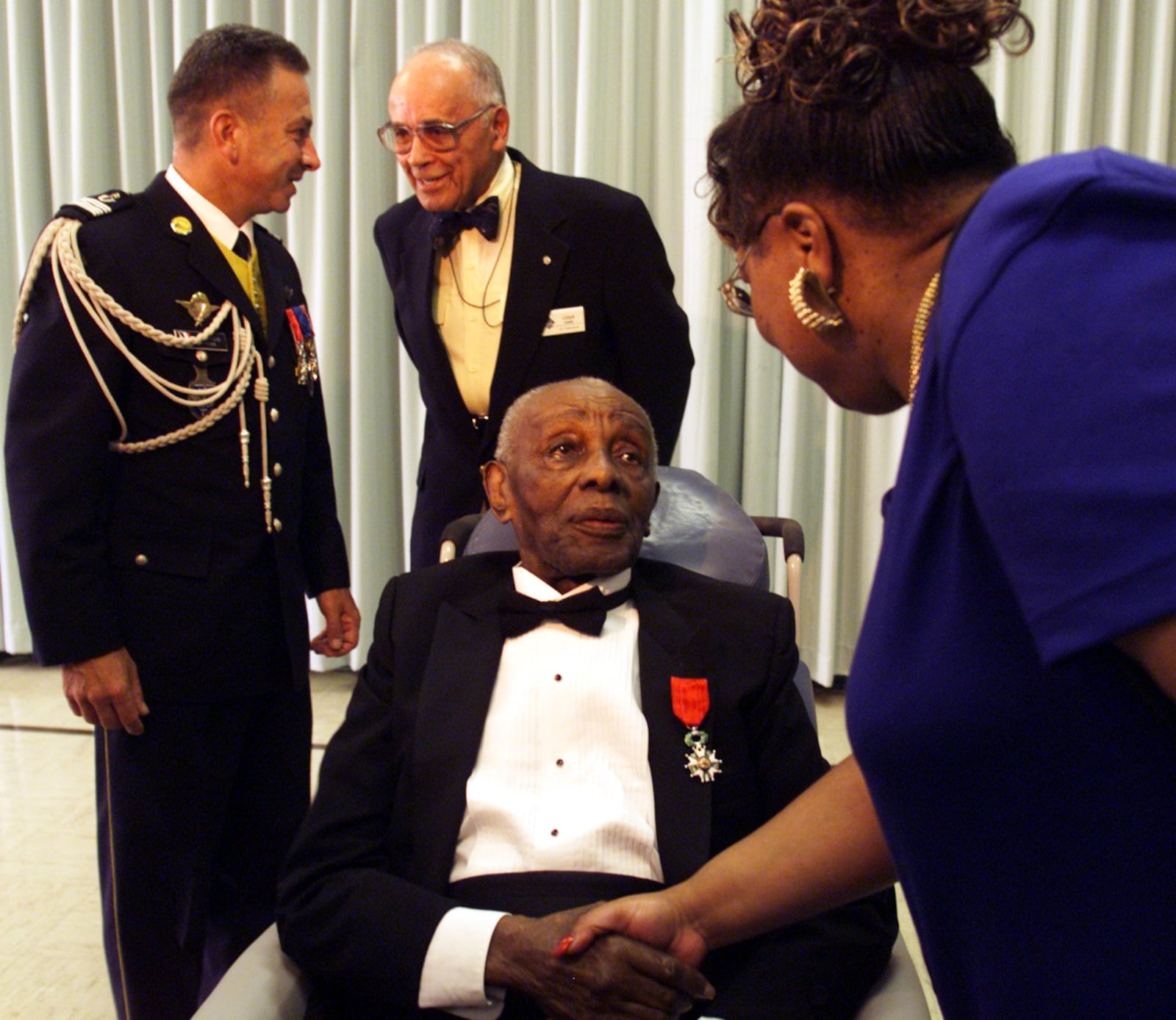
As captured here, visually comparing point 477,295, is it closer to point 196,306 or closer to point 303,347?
point 303,347

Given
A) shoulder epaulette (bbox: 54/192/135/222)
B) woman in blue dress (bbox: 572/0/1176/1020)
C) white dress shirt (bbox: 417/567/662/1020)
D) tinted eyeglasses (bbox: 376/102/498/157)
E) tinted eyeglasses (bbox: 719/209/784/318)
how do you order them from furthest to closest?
tinted eyeglasses (bbox: 376/102/498/157) → shoulder epaulette (bbox: 54/192/135/222) → white dress shirt (bbox: 417/567/662/1020) → tinted eyeglasses (bbox: 719/209/784/318) → woman in blue dress (bbox: 572/0/1176/1020)

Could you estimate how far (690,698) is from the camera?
170cm

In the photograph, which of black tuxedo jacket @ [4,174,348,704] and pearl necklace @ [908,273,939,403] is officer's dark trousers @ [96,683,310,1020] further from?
pearl necklace @ [908,273,939,403]

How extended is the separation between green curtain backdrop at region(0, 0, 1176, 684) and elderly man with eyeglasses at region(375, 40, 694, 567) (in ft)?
2.95

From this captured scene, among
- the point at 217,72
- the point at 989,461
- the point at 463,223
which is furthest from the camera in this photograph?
the point at 463,223

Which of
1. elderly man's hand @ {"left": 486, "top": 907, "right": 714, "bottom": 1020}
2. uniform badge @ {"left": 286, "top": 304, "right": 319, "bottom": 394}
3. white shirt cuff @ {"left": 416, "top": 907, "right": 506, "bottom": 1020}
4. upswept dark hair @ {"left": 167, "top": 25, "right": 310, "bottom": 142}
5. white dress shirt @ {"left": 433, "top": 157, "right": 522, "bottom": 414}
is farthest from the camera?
white dress shirt @ {"left": 433, "top": 157, "right": 522, "bottom": 414}

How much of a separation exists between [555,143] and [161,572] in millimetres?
2163

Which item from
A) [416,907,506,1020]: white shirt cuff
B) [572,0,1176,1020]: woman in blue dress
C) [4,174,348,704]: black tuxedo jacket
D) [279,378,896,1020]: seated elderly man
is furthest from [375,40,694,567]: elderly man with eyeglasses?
[572,0,1176,1020]: woman in blue dress

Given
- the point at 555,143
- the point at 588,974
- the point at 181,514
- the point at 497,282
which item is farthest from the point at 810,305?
the point at 555,143

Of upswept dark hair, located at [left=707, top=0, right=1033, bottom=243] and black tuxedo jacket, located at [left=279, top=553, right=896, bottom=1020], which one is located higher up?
upswept dark hair, located at [left=707, top=0, right=1033, bottom=243]

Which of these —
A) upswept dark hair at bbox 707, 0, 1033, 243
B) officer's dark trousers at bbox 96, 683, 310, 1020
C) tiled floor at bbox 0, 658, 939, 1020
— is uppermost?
upswept dark hair at bbox 707, 0, 1033, 243

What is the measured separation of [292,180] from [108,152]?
2096mm

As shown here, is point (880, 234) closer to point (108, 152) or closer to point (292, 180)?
point (292, 180)

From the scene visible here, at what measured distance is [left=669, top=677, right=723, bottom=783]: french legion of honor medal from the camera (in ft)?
5.39
